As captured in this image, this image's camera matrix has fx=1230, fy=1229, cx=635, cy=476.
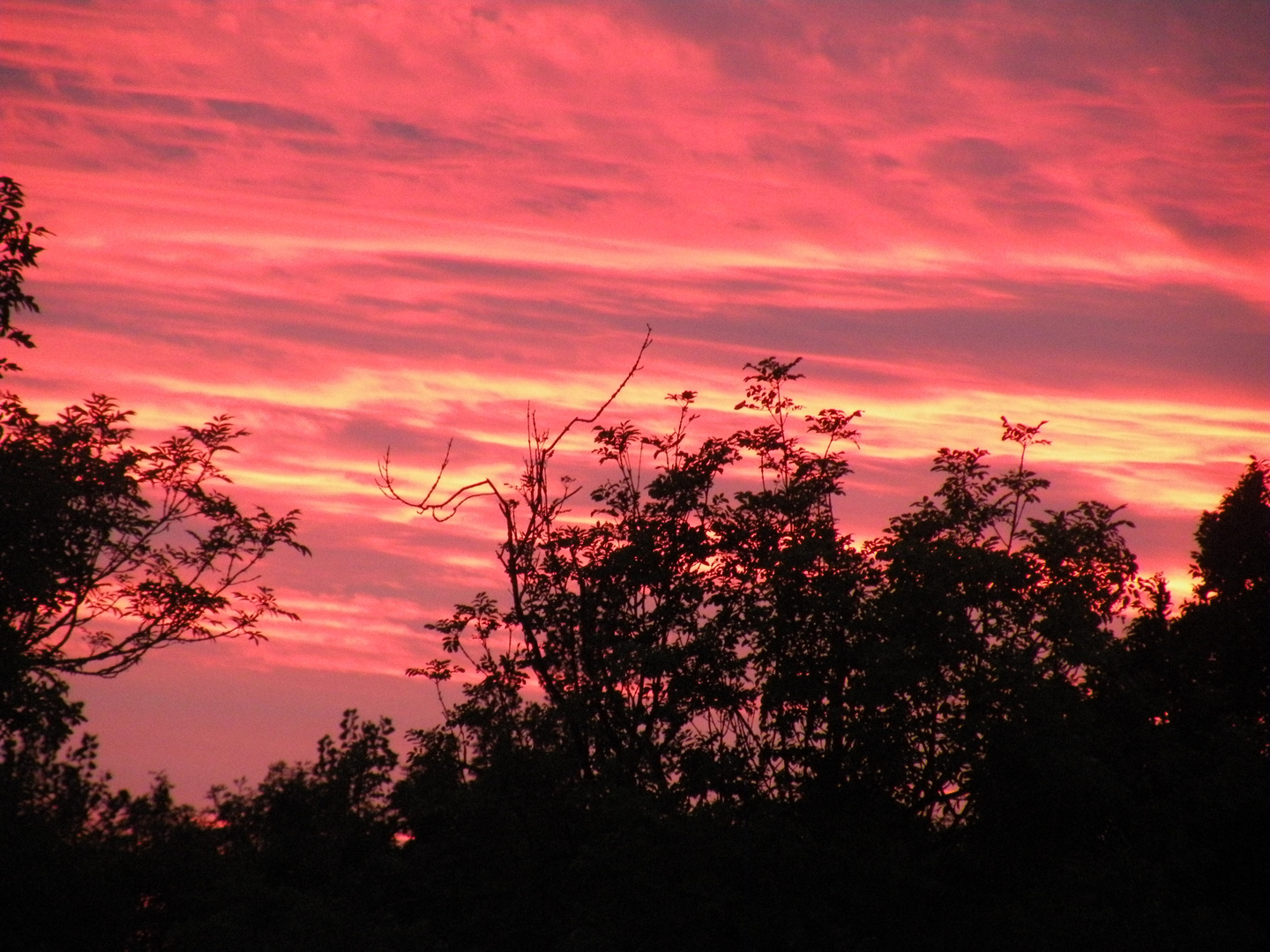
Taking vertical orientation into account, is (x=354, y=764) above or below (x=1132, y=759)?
below

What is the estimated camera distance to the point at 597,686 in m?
23.9

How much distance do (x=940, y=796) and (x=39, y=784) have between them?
27215 millimetres

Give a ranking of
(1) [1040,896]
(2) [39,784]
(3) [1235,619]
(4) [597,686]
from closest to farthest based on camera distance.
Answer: (1) [1040,896]
(4) [597,686]
(3) [1235,619]
(2) [39,784]

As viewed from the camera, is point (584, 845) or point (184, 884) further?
point (184, 884)

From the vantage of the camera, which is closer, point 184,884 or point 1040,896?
point 1040,896

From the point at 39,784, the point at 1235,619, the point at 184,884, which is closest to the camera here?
the point at 184,884

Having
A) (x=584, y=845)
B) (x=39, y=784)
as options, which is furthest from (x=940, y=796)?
(x=39, y=784)

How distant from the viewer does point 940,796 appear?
20234 millimetres

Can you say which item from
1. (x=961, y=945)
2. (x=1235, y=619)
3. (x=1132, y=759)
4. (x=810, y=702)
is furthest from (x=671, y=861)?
(x=1235, y=619)

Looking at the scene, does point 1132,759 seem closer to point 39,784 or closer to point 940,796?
point 940,796

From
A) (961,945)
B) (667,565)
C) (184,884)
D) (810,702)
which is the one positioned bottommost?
(184,884)

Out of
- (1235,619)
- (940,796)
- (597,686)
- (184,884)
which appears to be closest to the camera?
(940,796)

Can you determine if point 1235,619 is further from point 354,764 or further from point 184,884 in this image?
point 184,884

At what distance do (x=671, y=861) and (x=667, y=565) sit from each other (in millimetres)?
5832
